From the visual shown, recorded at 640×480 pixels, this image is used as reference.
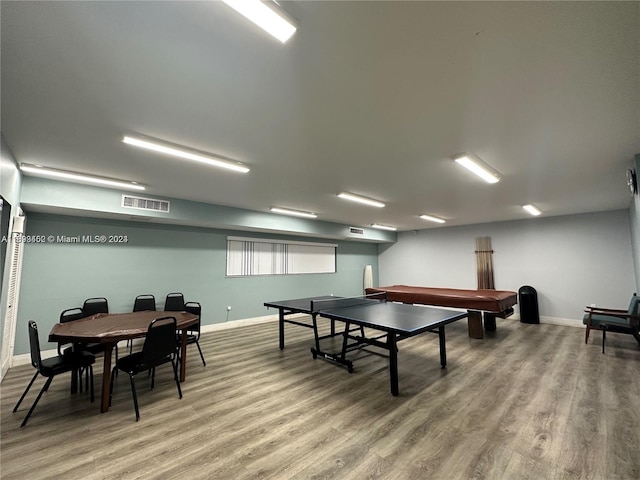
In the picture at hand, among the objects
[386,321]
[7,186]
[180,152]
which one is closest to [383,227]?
[386,321]

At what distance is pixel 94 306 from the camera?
14.9 ft

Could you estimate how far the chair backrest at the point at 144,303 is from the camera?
16.2ft

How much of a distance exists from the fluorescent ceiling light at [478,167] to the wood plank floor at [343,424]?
2732 millimetres

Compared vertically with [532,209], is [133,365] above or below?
below

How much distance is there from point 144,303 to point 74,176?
7.96 feet

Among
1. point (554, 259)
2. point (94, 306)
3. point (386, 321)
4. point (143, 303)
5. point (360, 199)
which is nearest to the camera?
point (386, 321)

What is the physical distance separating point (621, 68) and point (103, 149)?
4554 millimetres

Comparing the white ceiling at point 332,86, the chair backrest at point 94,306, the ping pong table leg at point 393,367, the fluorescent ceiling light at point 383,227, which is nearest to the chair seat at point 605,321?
the white ceiling at point 332,86

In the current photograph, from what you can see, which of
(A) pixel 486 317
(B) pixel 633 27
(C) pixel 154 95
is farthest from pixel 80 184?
(A) pixel 486 317

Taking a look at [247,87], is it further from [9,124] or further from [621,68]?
[621,68]

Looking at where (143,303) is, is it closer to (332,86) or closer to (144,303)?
(144,303)

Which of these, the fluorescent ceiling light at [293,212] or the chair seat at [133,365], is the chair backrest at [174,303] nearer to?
the chair seat at [133,365]

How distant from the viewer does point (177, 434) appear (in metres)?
2.38

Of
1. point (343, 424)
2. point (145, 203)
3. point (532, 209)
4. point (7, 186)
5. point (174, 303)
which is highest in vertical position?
point (532, 209)
